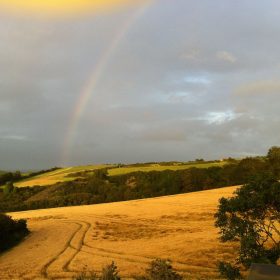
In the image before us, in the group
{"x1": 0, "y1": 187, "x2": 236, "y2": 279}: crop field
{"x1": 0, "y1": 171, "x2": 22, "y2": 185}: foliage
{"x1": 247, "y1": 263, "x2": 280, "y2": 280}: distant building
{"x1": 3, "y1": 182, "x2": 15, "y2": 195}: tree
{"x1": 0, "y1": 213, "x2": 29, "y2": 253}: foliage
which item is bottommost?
{"x1": 0, "y1": 187, "x2": 236, "y2": 279}: crop field

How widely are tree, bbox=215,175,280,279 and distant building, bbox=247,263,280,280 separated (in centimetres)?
379

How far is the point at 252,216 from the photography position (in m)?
15.9

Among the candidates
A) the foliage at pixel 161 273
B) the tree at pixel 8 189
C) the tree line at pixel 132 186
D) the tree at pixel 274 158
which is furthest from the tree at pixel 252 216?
the tree at pixel 8 189

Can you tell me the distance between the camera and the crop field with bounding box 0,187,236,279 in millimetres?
20938

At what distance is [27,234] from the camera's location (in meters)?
31.9

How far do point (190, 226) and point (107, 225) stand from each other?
7.55 m

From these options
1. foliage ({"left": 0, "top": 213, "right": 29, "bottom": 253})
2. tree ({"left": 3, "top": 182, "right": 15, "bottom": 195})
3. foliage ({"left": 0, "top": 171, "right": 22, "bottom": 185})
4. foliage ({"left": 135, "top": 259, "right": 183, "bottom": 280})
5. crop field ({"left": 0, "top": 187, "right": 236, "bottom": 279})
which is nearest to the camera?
foliage ({"left": 135, "top": 259, "right": 183, "bottom": 280})

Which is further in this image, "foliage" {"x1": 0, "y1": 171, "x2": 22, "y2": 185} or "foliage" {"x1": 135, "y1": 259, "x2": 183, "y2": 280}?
"foliage" {"x1": 0, "y1": 171, "x2": 22, "y2": 185}

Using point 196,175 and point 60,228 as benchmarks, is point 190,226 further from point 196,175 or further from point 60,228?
point 196,175

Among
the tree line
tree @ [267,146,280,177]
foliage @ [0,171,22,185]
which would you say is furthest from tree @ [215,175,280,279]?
foliage @ [0,171,22,185]

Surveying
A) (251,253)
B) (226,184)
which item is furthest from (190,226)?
(226,184)

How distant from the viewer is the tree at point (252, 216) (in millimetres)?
15359

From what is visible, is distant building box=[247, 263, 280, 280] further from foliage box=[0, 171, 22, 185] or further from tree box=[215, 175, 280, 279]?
foliage box=[0, 171, 22, 185]

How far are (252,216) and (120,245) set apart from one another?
42.4ft
